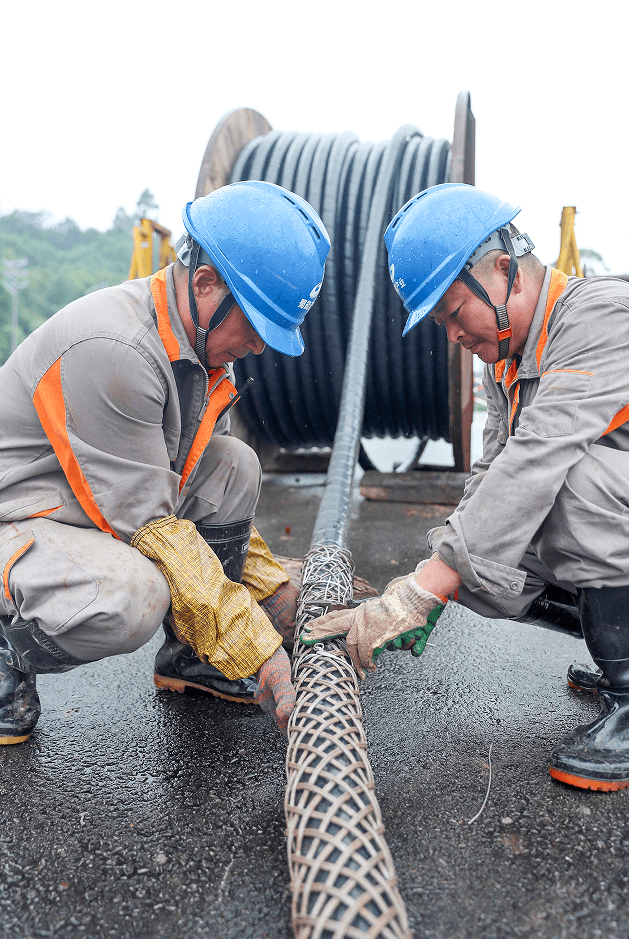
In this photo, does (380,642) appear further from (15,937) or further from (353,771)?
(15,937)

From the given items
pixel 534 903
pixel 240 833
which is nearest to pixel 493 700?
pixel 534 903

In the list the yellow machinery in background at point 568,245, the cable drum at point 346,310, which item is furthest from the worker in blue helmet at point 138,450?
the yellow machinery in background at point 568,245

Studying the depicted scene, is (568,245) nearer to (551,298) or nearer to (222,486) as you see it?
(551,298)

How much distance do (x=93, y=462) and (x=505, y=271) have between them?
4.13 feet

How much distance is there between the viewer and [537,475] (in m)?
1.65

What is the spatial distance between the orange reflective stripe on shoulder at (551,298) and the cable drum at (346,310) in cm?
228

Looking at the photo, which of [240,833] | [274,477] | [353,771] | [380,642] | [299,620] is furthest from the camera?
[274,477]

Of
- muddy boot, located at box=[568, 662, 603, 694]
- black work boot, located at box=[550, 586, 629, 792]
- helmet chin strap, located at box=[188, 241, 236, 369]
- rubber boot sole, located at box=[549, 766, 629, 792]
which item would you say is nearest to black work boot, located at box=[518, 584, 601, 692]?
muddy boot, located at box=[568, 662, 603, 694]

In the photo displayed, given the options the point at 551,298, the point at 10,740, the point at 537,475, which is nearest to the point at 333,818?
the point at 537,475

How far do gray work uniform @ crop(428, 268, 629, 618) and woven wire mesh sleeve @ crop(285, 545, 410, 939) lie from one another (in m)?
0.44

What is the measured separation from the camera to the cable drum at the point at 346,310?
14.2 feet

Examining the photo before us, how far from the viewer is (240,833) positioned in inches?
61.7

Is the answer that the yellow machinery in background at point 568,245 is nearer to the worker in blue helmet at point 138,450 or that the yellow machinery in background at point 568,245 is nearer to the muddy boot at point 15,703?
the worker in blue helmet at point 138,450

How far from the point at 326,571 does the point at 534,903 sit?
117 cm
